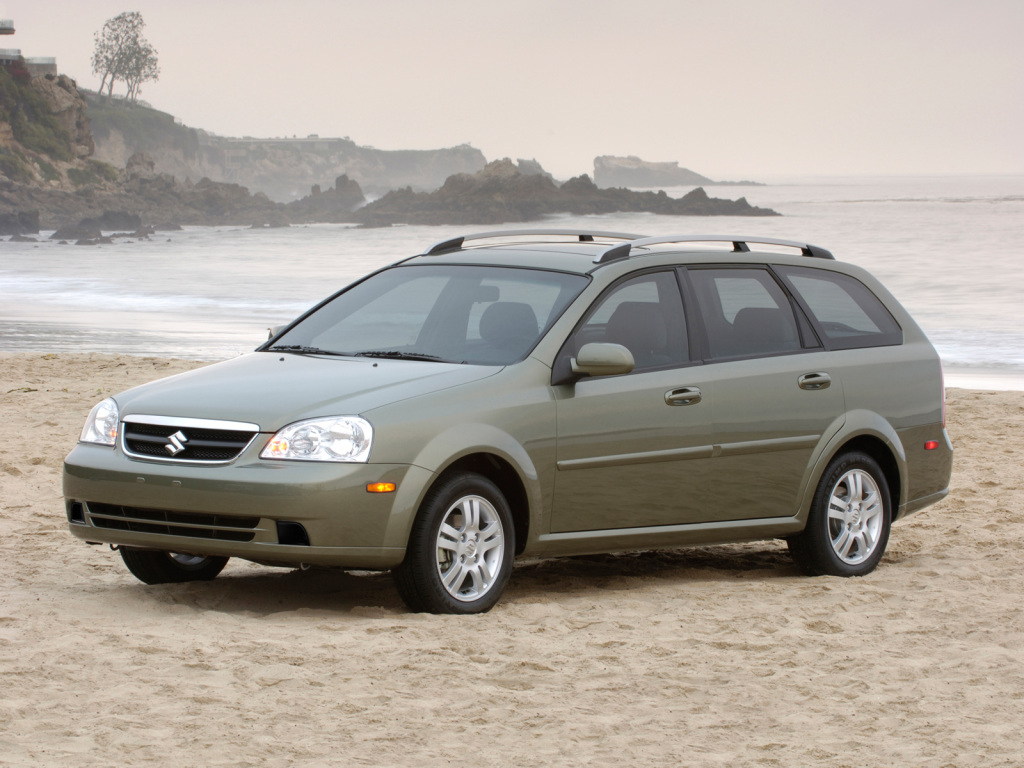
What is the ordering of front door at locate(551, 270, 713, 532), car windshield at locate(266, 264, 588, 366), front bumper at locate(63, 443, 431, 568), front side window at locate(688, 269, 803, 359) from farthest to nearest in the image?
front side window at locate(688, 269, 803, 359)
car windshield at locate(266, 264, 588, 366)
front door at locate(551, 270, 713, 532)
front bumper at locate(63, 443, 431, 568)

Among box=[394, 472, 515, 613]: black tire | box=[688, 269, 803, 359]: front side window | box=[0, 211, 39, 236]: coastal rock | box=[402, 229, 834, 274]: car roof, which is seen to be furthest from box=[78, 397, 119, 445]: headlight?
box=[0, 211, 39, 236]: coastal rock

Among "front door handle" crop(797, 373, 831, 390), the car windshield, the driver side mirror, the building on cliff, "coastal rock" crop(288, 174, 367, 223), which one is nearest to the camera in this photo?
the driver side mirror

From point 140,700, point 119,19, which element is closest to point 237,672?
point 140,700

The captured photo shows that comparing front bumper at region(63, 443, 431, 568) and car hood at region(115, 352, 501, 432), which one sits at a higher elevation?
car hood at region(115, 352, 501, 432)

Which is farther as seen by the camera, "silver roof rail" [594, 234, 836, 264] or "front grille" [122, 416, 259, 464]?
"silver roof rail" [594, 234, 836, 264]

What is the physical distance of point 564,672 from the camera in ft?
16.6

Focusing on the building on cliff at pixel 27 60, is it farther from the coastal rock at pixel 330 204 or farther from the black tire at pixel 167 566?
the black tire at pixel 167 566

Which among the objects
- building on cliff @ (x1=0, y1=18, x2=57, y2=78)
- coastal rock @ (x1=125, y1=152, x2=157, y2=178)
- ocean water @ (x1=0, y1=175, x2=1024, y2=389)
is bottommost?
ocean water @ (x1=0, y1=175, x2=1024, y2=389)

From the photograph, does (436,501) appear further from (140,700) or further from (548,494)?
(140,700)

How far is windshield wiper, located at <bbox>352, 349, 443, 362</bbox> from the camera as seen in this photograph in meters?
6.23

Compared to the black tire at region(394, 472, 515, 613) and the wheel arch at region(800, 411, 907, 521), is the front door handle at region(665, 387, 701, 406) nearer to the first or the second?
the wheel arch at region(800, 411, 907, 521)

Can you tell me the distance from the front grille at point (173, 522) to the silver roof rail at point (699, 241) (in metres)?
2.17

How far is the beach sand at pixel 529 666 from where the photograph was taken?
165 inches

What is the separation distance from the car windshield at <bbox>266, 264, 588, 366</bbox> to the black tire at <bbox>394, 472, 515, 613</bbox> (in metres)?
0.66
